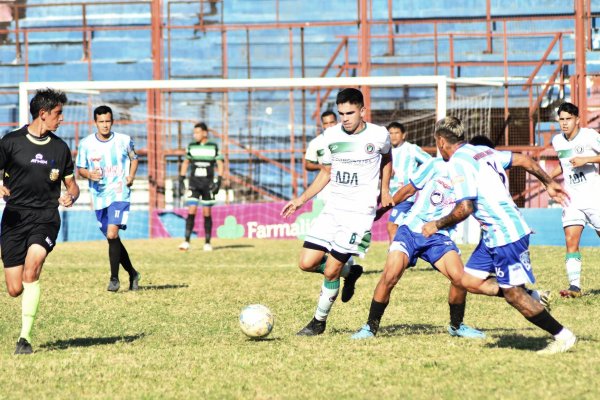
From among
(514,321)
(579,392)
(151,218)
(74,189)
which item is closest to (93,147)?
(74,189)

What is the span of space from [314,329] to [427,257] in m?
1.15

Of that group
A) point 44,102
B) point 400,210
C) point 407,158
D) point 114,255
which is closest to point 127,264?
point 114,255

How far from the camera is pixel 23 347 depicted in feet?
25.7

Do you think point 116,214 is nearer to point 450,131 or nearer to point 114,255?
point 114,255

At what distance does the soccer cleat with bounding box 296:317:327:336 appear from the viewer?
28.5 ft

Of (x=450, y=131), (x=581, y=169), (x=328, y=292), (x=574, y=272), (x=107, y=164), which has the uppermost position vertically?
(x=450, y=131)

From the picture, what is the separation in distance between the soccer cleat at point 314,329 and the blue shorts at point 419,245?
0.94 metres

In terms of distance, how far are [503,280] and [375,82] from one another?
13728 millimetres

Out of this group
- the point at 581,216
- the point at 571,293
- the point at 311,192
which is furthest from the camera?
the point at 581,216

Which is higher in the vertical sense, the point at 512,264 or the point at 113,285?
the point at 512,264

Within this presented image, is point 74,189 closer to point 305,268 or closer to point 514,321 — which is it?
Result: point 305,268

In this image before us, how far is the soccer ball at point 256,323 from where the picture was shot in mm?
8250

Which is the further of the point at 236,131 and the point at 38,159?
the point at 236,131

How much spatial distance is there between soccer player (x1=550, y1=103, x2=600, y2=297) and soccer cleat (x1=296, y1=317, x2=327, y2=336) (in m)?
4.25
